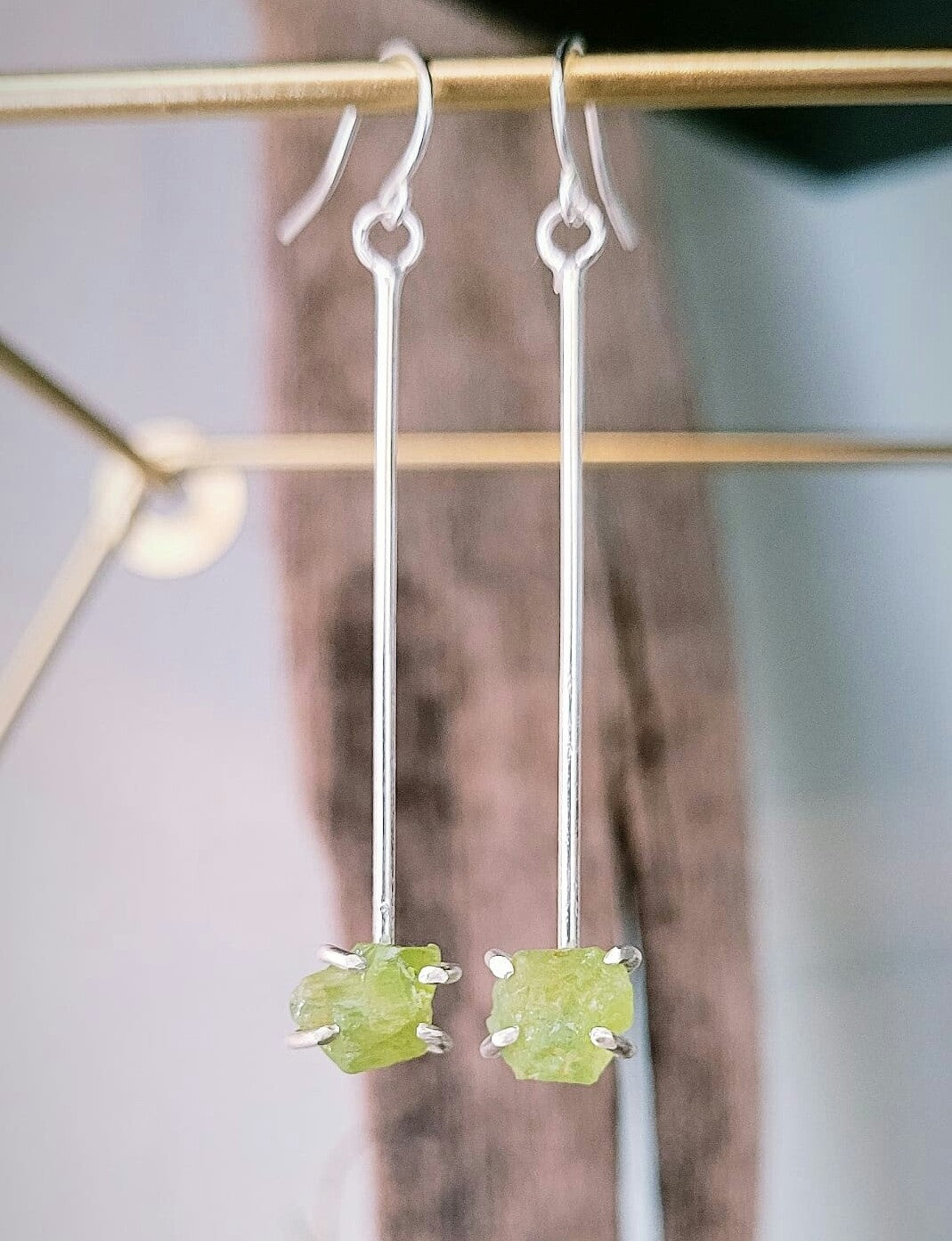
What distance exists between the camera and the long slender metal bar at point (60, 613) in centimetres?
61

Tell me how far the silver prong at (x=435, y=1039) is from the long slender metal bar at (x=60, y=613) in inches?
11.8

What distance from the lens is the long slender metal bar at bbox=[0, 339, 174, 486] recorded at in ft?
1.60

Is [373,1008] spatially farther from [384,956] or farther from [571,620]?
[571,620]

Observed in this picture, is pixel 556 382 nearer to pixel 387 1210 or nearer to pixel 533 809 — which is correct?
pixel 533 809

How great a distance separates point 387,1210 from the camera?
75cm

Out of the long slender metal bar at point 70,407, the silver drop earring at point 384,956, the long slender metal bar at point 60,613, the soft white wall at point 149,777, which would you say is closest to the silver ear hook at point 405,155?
the silver drop earring at point 384,956

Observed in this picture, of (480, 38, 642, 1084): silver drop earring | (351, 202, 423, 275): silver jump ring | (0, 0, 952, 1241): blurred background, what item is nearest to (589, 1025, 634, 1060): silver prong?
(480, 38, 642, 1084): silver drop earring

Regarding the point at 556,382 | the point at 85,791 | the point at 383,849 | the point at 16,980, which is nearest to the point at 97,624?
the point at 85,791

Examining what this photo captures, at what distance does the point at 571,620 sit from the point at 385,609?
2.6 inches

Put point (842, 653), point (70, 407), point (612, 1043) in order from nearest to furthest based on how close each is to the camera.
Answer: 1. point (612, 1043)
2. point (70, 407)
3. point (842, 653)

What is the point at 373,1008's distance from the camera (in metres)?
0.40

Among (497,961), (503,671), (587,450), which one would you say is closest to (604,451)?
(587,450)

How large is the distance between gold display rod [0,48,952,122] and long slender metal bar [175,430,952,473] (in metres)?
0.25

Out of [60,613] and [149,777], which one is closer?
[60,613]
